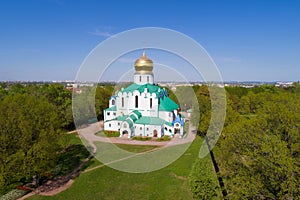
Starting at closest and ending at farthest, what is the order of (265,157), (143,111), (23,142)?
(265,157) < (23,142) < (143,111)

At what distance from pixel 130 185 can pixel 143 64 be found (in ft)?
66.1

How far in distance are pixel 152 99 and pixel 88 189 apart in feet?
56.3

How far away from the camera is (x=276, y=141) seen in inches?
380

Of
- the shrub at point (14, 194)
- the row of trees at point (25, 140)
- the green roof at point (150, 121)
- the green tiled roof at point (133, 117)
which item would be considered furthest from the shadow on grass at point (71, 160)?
the green roof at point (150, 121)

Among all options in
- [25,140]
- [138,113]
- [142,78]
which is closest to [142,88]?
[142,78]

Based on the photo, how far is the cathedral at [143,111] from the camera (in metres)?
28.2

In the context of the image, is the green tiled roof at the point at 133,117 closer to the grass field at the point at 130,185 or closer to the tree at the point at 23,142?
the grass field at the point at 130,185

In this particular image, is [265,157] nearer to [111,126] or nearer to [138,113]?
[138,113]

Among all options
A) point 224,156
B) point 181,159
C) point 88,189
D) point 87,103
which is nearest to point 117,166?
point 88,189

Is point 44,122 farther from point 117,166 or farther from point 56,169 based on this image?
point 117,166

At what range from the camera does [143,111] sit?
1209 inches

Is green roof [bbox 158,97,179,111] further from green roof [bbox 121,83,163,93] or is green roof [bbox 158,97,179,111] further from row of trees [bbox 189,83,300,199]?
row of trees [bbox 189,83,300,199]

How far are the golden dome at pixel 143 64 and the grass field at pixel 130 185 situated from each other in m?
16.9

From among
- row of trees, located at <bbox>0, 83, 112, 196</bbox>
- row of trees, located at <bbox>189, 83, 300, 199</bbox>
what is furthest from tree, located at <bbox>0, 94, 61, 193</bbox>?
row of trees, located at <bbox>189, 83, 300, 199</bbox>
